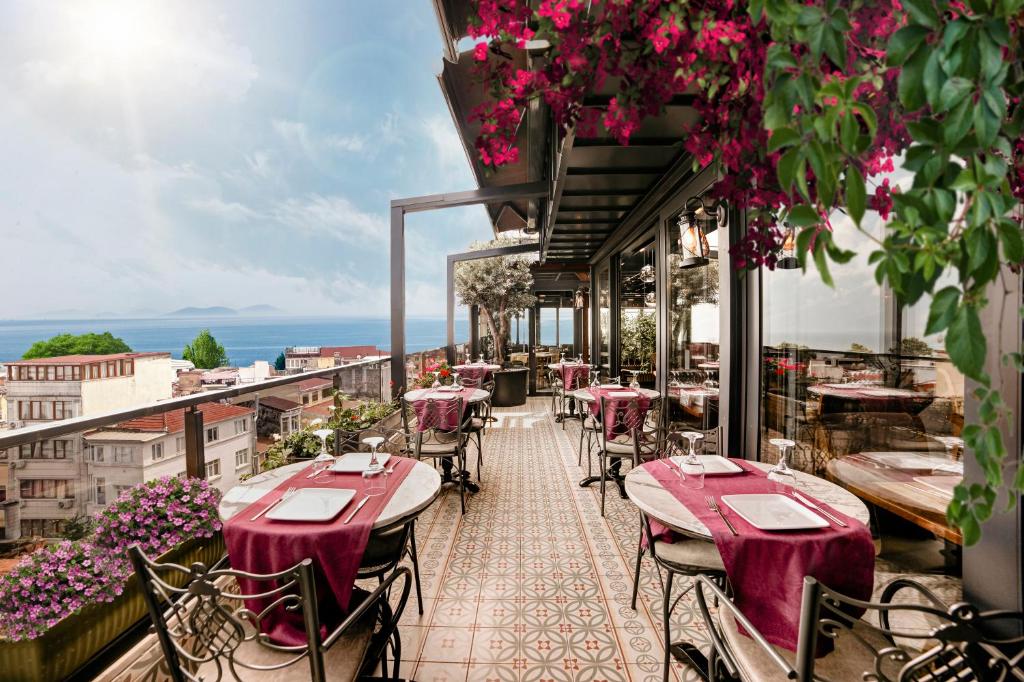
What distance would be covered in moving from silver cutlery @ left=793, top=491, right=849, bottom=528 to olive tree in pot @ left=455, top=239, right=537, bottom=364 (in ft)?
27.2

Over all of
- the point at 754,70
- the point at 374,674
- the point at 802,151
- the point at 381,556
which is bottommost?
the point at 374,674

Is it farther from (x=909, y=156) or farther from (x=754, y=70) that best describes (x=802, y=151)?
(x=754, y=70)

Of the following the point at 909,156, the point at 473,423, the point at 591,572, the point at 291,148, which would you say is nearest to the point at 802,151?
the point at 909,156

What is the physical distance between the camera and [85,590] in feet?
5.29

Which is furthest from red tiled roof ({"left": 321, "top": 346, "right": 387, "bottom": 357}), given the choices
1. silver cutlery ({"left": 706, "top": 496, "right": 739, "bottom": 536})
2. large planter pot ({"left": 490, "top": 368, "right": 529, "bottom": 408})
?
silver cutlery ({"left": 706, "top": 496, "right": 739, "bottom": 536})

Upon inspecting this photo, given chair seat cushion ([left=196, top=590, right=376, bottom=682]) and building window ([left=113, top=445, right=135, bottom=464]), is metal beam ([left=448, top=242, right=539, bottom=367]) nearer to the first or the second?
building window ([left=113, top=445, right=135, bottom=464])

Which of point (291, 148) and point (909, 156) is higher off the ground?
point (291, 148)

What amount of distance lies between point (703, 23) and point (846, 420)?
2034 mm

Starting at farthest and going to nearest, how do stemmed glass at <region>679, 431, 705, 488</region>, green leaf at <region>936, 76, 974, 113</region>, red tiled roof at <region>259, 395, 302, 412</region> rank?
red tiled roof at <region>259, 395, 302, 412</region> → stemmed glass at <region>679, 431, 705, 488</region> → green leaf at <region>936, 76, 974, 113</region>

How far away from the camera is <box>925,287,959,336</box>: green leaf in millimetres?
511

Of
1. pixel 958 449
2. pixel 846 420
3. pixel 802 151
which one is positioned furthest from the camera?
pixel 846 420

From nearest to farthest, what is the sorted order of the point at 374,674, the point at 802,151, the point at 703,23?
the point at 802,151
the point at 703,23
the point at 374,674

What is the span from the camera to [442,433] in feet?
13.4

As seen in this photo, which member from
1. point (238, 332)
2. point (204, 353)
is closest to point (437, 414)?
point (204, 353)
